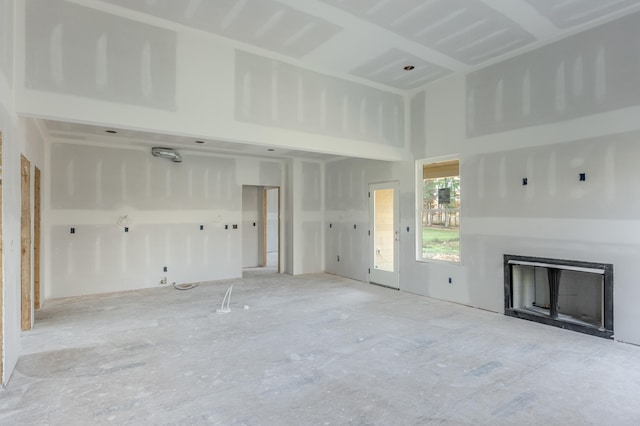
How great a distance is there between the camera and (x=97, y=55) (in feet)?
11.6

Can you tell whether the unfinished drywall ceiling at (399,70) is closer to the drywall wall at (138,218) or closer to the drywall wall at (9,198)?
the drywall wall at (138,218)

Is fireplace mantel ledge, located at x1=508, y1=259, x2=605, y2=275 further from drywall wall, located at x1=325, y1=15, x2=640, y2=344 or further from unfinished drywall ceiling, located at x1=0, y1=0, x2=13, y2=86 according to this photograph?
Answer: unfinished drywall ceiling, located at x1=0, y1=0, x2=13, y2=86

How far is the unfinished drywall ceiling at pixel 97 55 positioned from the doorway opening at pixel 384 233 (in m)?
4.35

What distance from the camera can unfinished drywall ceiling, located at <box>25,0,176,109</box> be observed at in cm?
328

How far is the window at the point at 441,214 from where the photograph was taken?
5676 millimetres

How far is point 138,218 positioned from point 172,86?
12.2 feet

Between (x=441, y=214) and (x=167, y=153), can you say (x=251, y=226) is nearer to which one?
(x=167, y=153)

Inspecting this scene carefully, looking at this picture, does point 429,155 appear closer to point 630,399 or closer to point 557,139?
point 557,139

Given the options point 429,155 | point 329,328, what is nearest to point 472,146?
point 429,155

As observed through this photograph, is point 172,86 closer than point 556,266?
Yes

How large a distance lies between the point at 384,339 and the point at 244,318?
2.00 m

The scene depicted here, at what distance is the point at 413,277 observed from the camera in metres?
6.16

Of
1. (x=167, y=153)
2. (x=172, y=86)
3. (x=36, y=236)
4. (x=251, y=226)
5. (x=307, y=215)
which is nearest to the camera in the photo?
(x=172, y=86)

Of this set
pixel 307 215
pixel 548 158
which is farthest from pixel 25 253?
pixel 548 158
